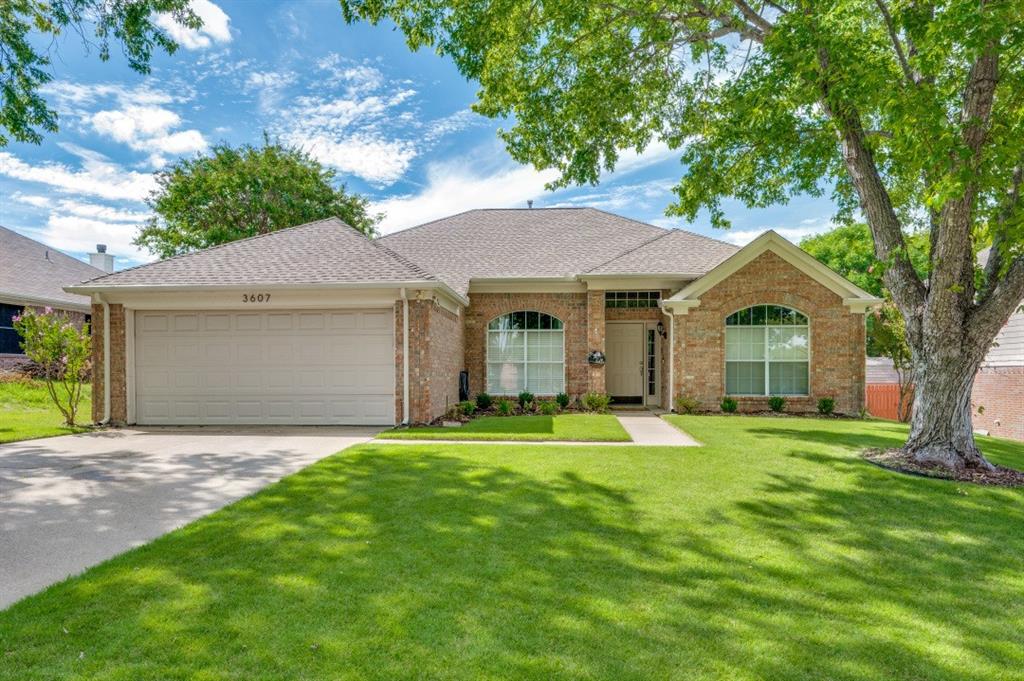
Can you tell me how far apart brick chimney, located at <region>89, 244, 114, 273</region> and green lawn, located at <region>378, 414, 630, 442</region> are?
27.4m

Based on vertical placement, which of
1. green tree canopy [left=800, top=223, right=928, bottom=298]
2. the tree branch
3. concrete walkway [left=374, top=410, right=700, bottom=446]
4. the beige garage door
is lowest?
concrete walkway [left=374, top=410, right=700, bottom=446]

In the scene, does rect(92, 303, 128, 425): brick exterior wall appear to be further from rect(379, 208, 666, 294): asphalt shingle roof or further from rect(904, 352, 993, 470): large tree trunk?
rect(904, 352, 993, 470): large tree trunk

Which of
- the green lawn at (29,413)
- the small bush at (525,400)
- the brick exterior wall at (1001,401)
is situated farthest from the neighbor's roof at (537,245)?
the green lawn at (29,413)

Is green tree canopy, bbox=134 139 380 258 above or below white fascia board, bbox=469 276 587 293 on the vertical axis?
above

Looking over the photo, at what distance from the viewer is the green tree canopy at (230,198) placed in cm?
2408


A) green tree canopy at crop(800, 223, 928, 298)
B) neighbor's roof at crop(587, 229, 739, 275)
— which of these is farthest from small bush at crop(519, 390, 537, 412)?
green tree canopy at crop(800, 223, 928, 298)

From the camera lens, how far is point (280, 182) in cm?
2488

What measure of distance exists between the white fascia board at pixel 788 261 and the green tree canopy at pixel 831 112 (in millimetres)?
2243

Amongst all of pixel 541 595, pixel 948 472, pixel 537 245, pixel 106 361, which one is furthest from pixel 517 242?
pixel 541 595

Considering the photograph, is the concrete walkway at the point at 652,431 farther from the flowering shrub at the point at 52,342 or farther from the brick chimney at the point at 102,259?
the brick chimney at the point at 102,259

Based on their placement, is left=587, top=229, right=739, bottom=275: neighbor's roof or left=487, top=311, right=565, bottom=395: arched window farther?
left=487, top=311, right=565, bottom=395: arched window

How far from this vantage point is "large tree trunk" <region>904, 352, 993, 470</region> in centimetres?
741

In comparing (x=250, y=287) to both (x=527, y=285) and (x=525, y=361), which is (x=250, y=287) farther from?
(x=525, y=361)

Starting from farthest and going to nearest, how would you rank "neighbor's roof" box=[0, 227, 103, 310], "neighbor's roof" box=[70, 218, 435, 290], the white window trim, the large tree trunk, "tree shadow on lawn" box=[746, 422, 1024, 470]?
"neighbor's roof" box=[0, 227, 103, 310] → the white window trim → "neighbor's roof" box=[70, 218, 435, 290] → "tree shadow on lawn" box=[746, 422, 1024, 470] → the large tree trunk
